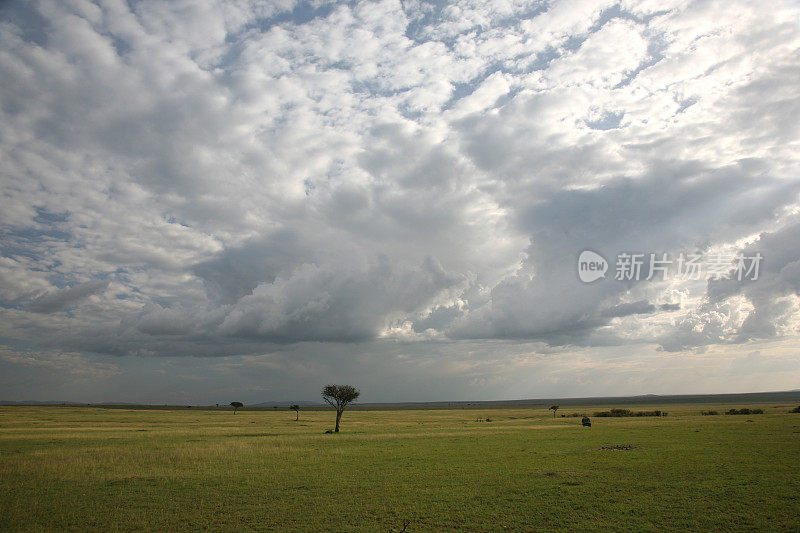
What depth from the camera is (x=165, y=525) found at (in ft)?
50.1

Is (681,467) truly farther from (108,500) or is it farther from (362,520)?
(108,500)

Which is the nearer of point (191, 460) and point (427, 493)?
point (427, 493)

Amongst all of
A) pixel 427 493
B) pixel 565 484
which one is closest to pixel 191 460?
pixel 427 493

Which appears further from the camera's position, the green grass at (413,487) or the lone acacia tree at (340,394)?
the lone acacia tree at (340,394)

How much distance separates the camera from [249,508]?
671 inches

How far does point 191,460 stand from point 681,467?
99.1 feet

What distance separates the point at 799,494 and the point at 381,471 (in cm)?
1851

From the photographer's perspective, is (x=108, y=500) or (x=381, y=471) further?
(x=381, y=471)

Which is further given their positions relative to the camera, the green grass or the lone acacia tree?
the lone acacia tree

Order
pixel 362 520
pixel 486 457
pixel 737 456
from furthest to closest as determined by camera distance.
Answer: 1. pixel 486 457
2. pixel 737 456
3. pixel 362 520

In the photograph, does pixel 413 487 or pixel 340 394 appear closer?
pixel 413 487

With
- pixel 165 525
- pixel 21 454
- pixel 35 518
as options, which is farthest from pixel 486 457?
pixel 21 454

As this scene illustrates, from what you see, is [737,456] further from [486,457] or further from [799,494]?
[486,457]

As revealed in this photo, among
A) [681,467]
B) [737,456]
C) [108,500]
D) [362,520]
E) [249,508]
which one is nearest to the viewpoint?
[362,520]
